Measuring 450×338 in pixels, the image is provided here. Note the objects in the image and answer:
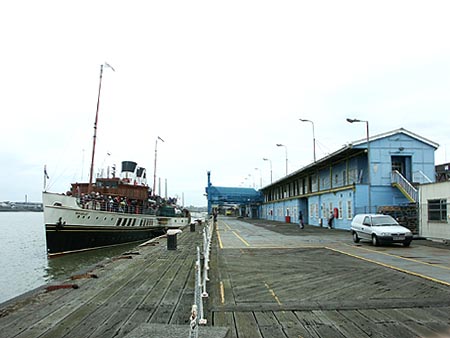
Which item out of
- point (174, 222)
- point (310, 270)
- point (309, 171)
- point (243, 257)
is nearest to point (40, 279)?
point (243, 257)

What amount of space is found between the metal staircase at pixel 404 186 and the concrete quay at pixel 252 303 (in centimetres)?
1704

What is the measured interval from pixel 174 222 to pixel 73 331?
4448 cm

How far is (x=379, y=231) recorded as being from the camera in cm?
1919

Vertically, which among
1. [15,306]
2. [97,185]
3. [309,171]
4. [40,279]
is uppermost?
[309,171]

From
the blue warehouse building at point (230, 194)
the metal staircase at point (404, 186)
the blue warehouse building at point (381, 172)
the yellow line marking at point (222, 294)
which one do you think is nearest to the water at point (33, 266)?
the yellow line marking at point (222, 294)

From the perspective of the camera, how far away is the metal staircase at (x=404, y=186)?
93.9 feet

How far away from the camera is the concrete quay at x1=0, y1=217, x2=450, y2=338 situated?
6.11 meters

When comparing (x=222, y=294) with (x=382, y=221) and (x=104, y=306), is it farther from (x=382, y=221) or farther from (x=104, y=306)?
(x=382, y=221)

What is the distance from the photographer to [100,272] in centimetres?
1223

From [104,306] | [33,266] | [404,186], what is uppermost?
[404,186]

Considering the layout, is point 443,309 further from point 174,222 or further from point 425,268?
point 174,222

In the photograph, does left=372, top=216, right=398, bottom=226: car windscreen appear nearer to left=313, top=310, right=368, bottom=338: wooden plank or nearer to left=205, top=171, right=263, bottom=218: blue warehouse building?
left=313, top=310, right=368, bottom=338: wooden plank

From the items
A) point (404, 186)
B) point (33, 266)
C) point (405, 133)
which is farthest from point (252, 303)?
point (405, 133)

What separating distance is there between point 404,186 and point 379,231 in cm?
1321
